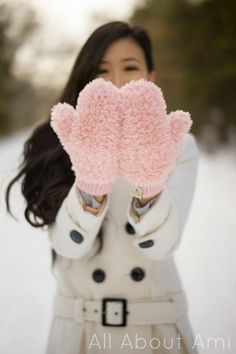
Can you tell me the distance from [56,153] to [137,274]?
10.6 inches

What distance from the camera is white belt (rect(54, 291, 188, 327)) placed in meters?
0.71

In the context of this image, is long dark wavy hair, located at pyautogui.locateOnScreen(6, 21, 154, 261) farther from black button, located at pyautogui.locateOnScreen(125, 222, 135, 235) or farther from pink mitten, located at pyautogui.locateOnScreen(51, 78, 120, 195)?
pink mitten, located at pyautogui.locateOnScreen(51, 78, 120, 195)

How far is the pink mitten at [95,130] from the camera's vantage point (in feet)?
A: 1.57

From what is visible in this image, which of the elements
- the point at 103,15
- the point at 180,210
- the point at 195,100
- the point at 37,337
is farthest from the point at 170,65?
the point at 180,210

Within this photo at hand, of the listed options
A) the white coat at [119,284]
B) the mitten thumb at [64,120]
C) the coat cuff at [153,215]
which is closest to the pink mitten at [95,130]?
the mitten thumb at [64,120]

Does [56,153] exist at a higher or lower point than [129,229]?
higher

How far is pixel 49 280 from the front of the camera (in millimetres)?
1444

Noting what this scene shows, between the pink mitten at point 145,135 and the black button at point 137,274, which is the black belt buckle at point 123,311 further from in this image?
the pink mitten at point 145,135

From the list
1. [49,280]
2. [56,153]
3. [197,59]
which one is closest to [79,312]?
[56,153]

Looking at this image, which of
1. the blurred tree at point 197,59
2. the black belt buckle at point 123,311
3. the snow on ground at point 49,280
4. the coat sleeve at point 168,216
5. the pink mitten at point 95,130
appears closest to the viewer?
the pink mitten at point 95,130

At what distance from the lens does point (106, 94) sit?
479mm

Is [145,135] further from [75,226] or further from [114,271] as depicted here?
[114,271]

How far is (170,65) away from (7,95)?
1241 millimetres

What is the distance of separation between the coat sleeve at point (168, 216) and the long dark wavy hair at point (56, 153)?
189mm
